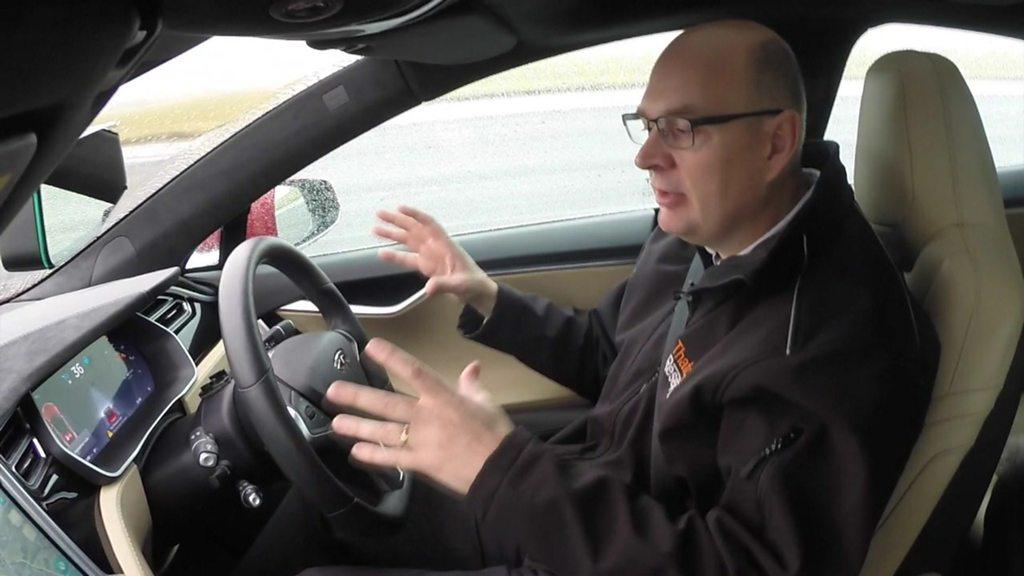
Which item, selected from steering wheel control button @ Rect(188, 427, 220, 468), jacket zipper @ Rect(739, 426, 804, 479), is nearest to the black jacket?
jacket zipper @ Rect(739, 426, 804, 479)

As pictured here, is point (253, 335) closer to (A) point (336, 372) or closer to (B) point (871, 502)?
(A) point (336, 372)

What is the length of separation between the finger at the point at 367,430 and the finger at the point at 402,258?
589 millimetres

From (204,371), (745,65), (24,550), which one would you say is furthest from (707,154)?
(24,550)

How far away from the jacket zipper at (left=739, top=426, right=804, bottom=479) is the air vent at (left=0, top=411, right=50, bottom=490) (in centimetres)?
96

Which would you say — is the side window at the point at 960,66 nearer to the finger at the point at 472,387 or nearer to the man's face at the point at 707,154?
the man's face at the point at 707,154

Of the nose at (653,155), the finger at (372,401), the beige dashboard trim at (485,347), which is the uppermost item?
the nose at (653,155)

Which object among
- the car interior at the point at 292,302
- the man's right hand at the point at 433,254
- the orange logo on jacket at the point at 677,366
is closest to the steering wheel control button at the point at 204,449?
the car interior at the point at 292,302

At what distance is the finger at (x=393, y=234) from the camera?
1812mm

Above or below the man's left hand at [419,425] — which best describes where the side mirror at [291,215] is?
below

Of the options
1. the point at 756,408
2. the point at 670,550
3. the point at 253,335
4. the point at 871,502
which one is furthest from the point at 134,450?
the point at 871,502

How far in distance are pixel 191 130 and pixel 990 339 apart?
1506mm

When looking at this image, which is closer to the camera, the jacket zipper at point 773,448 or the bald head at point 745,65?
the jacket zipper at point 773,448

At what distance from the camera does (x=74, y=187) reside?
164 cm

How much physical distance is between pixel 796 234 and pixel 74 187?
3.83 ft
